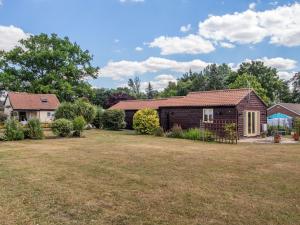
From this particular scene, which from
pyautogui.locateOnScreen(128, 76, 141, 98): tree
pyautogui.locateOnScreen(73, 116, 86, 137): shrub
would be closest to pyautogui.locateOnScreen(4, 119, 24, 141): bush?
pyautogui.locateOnScreen(73, 116, 86, 137): shrub

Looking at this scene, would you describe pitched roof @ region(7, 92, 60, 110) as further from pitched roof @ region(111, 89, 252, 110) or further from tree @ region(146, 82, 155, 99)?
tree @ region(146, 82, 155, 99)

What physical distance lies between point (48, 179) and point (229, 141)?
13185 millimetres

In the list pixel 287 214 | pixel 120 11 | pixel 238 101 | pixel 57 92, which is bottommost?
pixel 287 214

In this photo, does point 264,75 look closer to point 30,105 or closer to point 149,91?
point 149,91

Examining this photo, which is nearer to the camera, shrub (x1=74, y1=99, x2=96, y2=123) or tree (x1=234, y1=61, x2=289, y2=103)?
shrub (x1=74, y1=99, x2=96, y2=123)

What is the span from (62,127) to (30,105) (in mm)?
21888

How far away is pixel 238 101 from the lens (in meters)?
21.7

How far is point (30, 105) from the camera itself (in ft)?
134

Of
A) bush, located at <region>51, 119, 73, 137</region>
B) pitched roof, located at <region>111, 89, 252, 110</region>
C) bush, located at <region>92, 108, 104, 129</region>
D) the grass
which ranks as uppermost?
pitched roof, located at <region>111, 89, 252, 110</region>

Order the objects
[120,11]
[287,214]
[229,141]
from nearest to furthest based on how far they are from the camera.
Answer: [287,214]
[229,141]
[120,11]

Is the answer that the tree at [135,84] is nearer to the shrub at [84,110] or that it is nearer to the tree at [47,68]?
the tree at [47,68]

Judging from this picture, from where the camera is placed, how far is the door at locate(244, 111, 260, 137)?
22823mm

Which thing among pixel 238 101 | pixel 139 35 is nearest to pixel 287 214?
pixel 238 101

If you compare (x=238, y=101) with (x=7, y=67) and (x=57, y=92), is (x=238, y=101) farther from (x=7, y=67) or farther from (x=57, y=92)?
(x=7, y=67)
